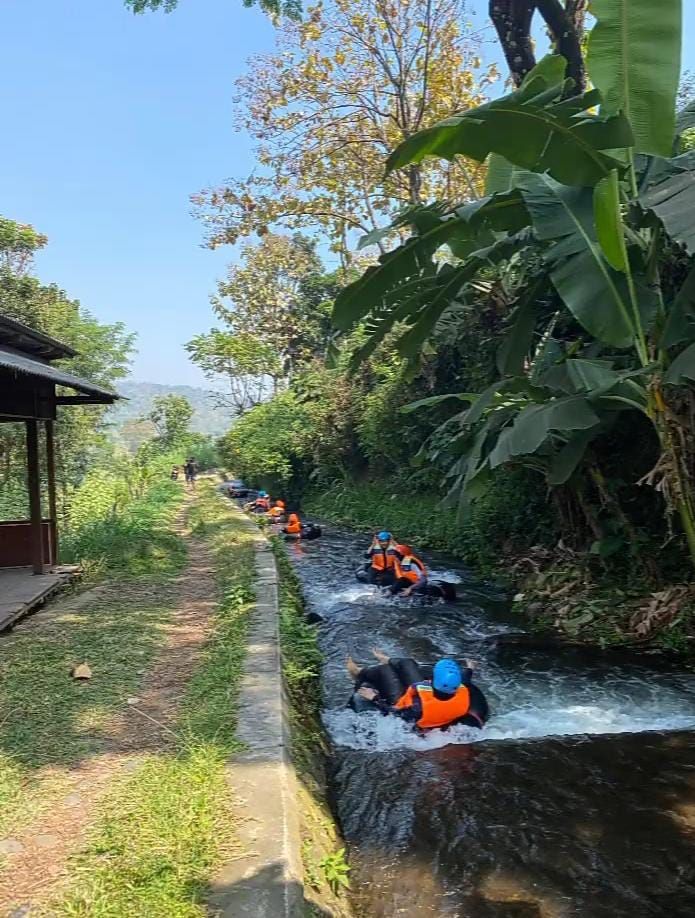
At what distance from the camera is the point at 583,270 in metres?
5.07

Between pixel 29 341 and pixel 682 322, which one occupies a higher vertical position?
pixel 29 341

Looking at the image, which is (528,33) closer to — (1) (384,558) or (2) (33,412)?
(1) (384,558)

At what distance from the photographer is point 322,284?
31.6m

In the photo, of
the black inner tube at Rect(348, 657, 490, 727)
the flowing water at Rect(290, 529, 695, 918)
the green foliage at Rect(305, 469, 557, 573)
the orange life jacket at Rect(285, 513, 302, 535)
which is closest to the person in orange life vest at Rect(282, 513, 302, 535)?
the orange life jacket at Rect(285, 513, 302, 535)

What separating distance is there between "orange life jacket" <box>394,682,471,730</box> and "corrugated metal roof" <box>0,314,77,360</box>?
677cm

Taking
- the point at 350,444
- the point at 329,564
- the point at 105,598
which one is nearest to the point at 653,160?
the point at 105,598

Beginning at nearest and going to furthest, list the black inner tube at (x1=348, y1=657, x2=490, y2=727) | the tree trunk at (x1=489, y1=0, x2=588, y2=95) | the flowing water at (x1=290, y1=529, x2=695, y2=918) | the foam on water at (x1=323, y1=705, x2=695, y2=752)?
the flowing water at (x1=290, y1=529, x2=695, y2=918)
the foam on water at (x1=323, y1=705, x2=695, y2=752)
the black inner tube at (x1=348, y1=657, x2=490, y2=727)
the tree trunk at (x1=489, y1=0, x2=588, y2=95)

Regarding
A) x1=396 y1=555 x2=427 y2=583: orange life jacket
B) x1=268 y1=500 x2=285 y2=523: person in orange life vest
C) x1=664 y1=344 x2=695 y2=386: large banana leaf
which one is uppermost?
x1=664 y1=344 x2=695 y2=386: large banana leaf

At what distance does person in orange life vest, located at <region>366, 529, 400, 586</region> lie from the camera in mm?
10367

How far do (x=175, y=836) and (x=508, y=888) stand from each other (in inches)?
72.5

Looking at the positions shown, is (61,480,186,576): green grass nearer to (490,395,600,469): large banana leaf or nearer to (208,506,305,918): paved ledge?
(208,506,305,918): paved ledge

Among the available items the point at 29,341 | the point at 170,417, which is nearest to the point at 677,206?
the point at 29,341

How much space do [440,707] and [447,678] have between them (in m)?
0.23

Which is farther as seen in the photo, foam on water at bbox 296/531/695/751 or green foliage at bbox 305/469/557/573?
green foliage at bbox 305/469/557/573
